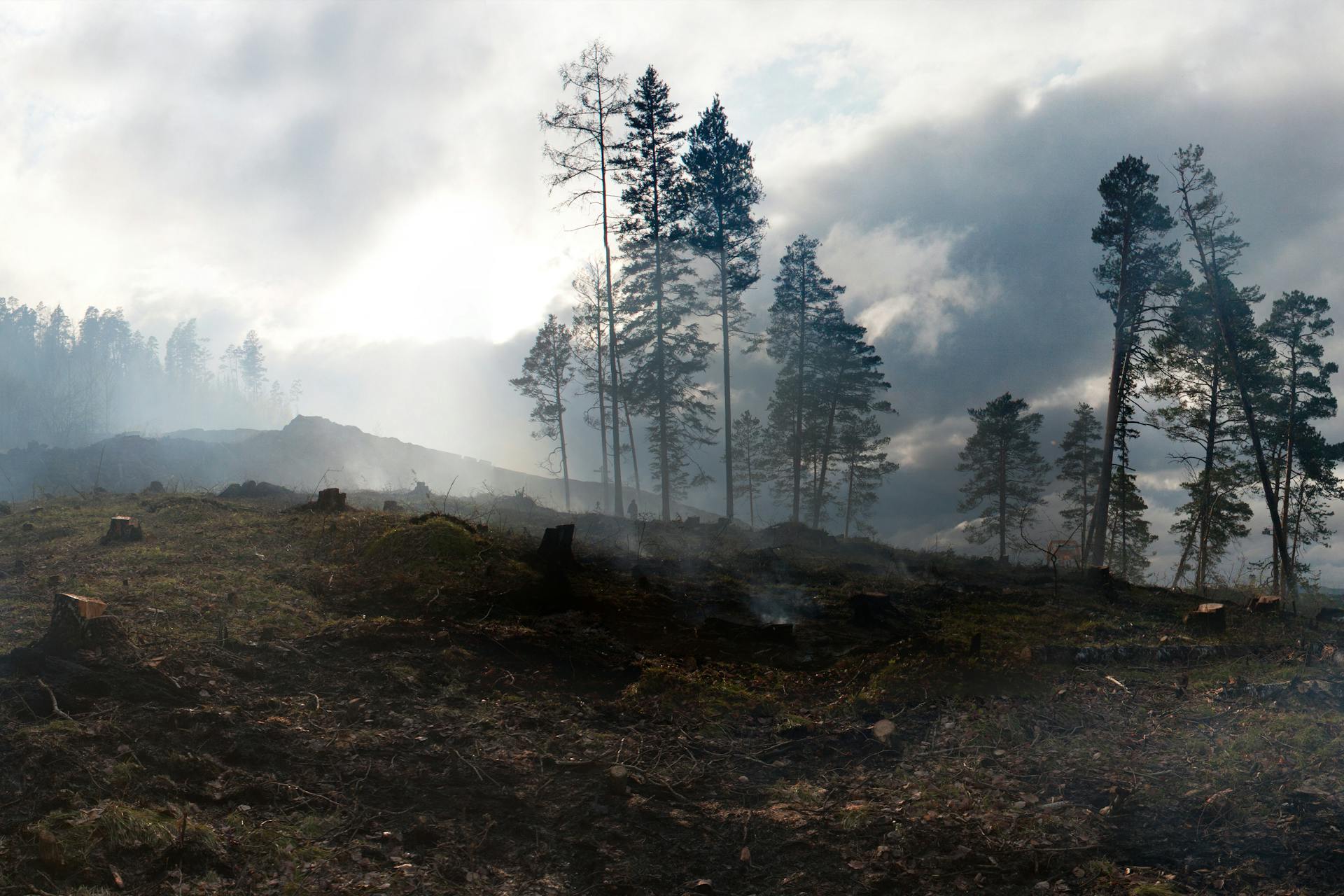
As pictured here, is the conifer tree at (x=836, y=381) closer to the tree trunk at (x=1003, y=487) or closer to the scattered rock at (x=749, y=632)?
the tree trunk at (x=1003, y=487)

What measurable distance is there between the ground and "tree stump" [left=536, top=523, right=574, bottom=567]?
93 centimetres

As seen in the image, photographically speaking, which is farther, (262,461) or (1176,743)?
(262,461)

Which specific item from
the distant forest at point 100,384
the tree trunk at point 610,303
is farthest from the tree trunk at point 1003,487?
the distant forest at point 100,384

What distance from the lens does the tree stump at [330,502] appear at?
52.5 ft

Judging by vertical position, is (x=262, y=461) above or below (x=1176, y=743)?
above

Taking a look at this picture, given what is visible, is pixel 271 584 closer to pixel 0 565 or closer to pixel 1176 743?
pixel 0 565

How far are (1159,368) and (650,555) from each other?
17633mm

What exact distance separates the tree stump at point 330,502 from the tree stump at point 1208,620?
1771 centimetres

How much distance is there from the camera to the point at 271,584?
1034 cm

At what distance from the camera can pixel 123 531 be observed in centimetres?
1313

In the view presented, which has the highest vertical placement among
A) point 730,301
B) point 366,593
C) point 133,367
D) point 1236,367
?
point 133,367

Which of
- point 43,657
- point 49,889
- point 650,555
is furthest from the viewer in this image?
point 650,555

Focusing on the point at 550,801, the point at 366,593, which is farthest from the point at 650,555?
the point at 550,801

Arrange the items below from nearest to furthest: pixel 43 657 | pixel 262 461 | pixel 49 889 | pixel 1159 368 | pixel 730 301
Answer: pixel 49 889, pixel 43 657, pixel 1159 368, pixel 730 301, pixel 262 461
